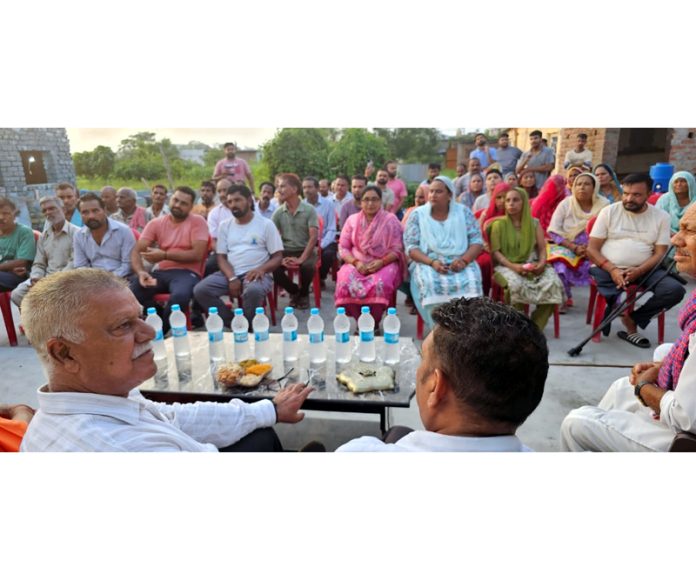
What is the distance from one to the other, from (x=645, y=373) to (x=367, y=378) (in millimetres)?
1310

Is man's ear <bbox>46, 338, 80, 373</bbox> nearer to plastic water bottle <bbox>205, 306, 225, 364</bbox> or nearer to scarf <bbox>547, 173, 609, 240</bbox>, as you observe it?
plastic water bottle <bbox>205, 306, 225, 364</bbox>

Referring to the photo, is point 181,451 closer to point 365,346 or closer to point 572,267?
point 365,346

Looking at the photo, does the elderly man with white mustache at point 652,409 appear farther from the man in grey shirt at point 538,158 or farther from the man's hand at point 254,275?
the man in grey shirt at point 538,158

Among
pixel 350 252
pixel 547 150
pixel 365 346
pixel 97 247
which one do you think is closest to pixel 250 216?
pixel 350 252

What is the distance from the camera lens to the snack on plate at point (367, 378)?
2.28m

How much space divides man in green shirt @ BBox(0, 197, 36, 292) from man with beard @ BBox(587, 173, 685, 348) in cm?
556

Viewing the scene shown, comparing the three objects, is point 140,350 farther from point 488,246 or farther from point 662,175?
point 662,175

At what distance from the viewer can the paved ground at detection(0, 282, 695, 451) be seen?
110 inches

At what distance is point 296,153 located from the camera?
13.9 metres

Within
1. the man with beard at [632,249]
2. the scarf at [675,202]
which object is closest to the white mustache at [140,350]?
the man with beard at [632,249]

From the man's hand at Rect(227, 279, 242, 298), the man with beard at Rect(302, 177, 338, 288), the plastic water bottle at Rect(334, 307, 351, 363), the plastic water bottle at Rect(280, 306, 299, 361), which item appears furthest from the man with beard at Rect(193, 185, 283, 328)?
the plastic water bottle at Rect(334, 307, 351, 363)

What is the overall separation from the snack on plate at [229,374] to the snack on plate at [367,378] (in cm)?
54

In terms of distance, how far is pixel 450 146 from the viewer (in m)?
20.0

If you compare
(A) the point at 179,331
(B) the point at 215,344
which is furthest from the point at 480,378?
(A) the point at 179,331
